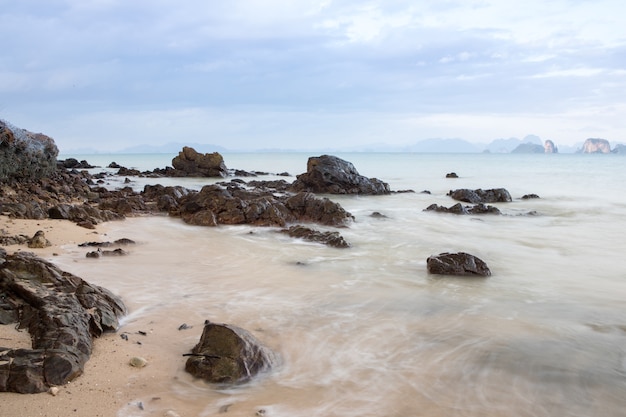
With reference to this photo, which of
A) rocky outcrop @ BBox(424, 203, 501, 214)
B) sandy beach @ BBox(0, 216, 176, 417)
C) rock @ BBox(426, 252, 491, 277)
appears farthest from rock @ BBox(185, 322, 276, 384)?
rocky outcrop @ BBox(424, 203, 501, 214)

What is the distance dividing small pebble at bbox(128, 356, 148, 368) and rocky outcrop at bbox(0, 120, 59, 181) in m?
12.1

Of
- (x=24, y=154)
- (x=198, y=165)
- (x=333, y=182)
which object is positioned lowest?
(x=333, y=182)

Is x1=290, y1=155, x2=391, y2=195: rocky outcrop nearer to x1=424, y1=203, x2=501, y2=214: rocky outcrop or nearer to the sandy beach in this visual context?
x1=424, y1=203, x2=501, y2=214: rocky outcrop

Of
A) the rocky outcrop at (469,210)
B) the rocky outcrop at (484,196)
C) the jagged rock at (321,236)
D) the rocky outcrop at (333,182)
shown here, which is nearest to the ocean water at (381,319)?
the jagged rock at (321,236)

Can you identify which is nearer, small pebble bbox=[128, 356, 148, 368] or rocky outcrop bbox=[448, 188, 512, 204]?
small pebble bbox=[128, 356, 148, 368]

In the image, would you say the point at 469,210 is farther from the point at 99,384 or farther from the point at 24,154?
the point at 24,154

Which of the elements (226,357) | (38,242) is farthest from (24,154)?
(226,357)

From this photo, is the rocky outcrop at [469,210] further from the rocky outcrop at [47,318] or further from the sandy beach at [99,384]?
the sandy beach at [99,384]

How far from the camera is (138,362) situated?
3.77 meters

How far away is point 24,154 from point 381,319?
47.1 ft

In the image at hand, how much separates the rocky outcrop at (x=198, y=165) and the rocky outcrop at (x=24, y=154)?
14.8 metres

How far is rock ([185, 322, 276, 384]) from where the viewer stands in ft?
11.9

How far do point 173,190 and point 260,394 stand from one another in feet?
40.3

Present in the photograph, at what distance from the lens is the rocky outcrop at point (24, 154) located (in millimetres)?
13773
